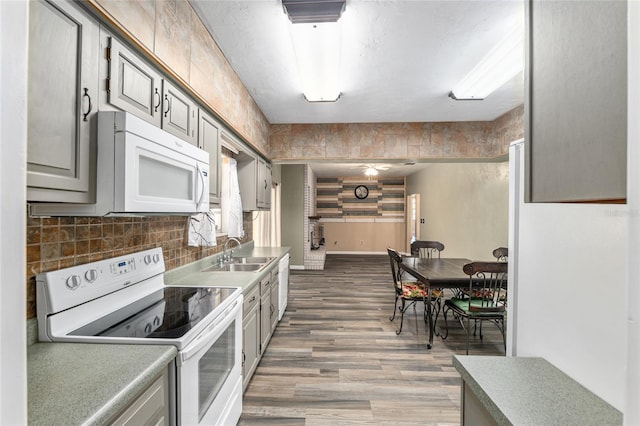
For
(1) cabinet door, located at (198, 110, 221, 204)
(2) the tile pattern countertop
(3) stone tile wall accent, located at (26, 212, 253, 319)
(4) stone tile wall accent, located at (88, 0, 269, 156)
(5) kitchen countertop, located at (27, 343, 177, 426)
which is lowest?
(2) the tile pattern countertop

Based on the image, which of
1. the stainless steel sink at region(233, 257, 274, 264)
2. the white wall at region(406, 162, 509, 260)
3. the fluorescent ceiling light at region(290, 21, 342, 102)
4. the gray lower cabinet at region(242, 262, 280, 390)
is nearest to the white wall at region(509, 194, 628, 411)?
the fluorescent ceiling light at region(290, 21, 342, 102)

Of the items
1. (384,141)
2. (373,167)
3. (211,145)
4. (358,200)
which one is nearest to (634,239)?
(211,145)

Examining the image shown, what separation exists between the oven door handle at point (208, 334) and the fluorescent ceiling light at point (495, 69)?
8.47ft

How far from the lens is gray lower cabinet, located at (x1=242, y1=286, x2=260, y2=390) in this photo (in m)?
2.10

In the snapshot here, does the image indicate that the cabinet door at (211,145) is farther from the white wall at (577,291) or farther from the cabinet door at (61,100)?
the white wall at (577,291)

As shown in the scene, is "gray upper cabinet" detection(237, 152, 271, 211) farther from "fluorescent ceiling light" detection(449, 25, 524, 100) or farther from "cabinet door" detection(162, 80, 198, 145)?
"fluorescent ceiling light" detection(449, 25, 524, 100)

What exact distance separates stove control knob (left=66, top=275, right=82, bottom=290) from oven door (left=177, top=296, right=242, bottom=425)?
22.0 inches

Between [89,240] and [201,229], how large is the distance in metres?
0.98

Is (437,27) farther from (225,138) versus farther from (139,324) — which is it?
(139,324)

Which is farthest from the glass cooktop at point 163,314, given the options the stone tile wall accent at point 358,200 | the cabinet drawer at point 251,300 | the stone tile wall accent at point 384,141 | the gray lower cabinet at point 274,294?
the stone tile wall accent at point 358,200

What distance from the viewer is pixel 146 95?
1411mm

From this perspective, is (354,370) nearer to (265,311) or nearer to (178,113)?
(265,311)

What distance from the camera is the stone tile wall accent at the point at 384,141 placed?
4.08 metres

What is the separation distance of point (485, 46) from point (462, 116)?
1727 millimetres
